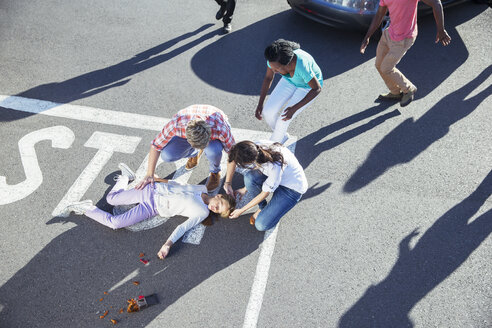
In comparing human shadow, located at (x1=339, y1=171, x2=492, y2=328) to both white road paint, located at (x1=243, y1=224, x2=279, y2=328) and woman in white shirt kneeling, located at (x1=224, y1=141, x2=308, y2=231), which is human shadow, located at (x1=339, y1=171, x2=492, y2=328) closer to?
white road paint, located at (x1=243, y1=224, x2=279, y2=328)

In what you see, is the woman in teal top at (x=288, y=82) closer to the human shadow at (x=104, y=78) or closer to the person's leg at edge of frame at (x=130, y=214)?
the person's leg at edge of frame at (x=130, y=214)

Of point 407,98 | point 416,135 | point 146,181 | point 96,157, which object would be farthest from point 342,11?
point 96,157

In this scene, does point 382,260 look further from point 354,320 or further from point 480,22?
point 480,22

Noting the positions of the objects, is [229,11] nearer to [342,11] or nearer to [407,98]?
[342,11]

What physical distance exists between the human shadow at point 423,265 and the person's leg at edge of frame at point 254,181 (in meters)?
1.63

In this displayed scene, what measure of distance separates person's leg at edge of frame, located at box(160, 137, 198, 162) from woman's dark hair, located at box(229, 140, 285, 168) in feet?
3.45

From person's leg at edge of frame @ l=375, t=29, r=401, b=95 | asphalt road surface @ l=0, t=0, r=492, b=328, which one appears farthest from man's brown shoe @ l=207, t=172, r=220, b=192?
person's leg at edge of frame @ l=375, t=29, r=401, b=95

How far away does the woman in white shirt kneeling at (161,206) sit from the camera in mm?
4180

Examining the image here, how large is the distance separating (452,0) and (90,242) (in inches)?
292

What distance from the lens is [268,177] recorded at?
384cm

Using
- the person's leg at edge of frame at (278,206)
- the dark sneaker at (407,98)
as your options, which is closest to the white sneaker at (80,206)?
the person's leg at edge of frame at (278,206)

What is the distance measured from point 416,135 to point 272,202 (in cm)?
260

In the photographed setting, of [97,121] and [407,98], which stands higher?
[407,98]

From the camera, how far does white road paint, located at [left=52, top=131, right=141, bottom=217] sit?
468 centimetres
